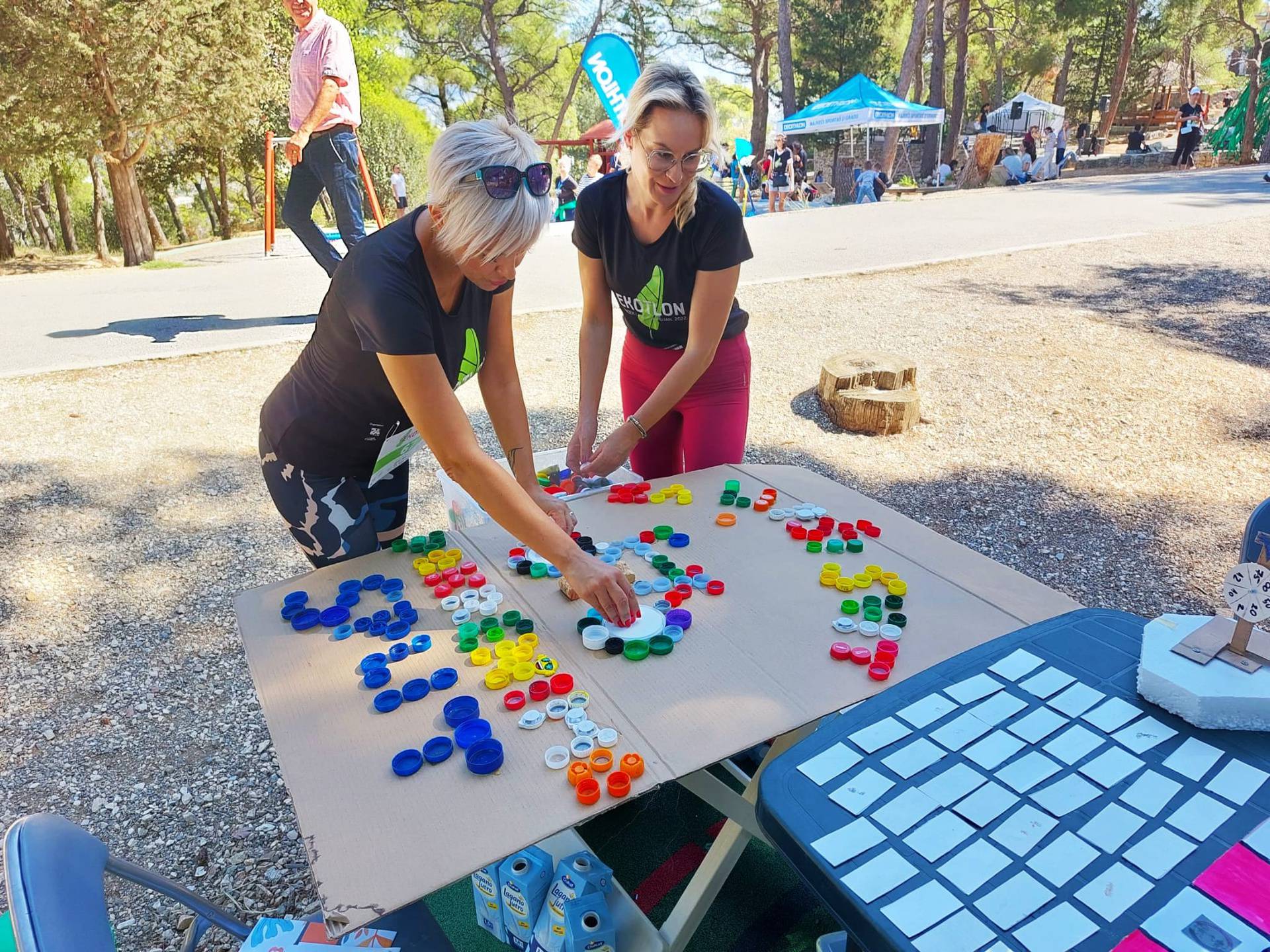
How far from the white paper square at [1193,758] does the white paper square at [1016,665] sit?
229 mm

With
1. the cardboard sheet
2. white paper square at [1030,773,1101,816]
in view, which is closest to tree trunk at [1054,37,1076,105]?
the cardboard sheet

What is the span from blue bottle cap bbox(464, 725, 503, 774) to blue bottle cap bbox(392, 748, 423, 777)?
73 mm

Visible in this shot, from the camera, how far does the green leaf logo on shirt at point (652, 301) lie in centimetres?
229

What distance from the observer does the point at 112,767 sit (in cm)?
232

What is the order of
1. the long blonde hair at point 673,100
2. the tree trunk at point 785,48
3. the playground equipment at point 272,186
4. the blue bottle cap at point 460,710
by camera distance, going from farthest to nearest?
the tree trunk at point 785,48 → the playground equipment at point 272,186 → the long blonde hair at point 673,100 → the blue bottle cap at point 460,710

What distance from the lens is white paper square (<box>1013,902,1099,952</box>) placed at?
869mm

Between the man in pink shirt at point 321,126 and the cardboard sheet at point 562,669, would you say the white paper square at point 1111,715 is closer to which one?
the cardboard sheet at point 562,669

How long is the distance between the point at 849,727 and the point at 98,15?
12714 mm

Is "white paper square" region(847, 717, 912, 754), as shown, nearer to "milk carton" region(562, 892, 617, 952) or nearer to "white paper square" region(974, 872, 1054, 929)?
"white paper square" region(974, 872, 1054, 929)

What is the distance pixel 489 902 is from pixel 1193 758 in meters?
1.34

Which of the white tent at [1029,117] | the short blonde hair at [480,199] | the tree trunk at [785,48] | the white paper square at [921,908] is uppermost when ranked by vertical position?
the tree trunk at [785,48]

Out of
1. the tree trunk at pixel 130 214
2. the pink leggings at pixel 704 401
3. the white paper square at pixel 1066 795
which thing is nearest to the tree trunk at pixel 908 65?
the tree trunk at pixel 130 214

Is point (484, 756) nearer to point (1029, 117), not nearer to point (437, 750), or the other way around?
point (437, 750)

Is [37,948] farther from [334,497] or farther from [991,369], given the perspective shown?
[991,369]
